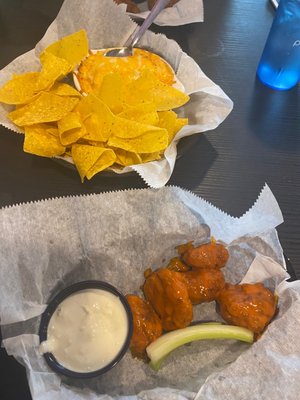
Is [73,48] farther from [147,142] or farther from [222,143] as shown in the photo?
[222,143]

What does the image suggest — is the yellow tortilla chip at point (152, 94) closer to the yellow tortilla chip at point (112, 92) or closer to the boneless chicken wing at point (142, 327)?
the yellow tortilla chip at point (112, 92)

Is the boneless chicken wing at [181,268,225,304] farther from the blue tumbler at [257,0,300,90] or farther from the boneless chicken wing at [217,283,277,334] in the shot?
the blue tumbler at [257,0,300,90]

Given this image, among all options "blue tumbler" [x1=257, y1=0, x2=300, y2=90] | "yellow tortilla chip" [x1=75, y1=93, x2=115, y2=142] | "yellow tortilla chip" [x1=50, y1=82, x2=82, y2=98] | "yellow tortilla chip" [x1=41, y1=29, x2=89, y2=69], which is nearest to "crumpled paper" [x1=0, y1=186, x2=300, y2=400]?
"yellow tortilla chip" [x1=75, y1=93, x2=115, y2=142]

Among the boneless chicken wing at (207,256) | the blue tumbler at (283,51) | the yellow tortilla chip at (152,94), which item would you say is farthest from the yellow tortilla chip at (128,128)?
the blue tumbler at (283,51)

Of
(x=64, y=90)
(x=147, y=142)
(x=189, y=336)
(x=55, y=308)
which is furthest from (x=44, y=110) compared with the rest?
(x=189, y=336)

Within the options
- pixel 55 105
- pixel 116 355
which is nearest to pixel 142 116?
pixel 55 105

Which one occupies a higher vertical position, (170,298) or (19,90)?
(19,90)
